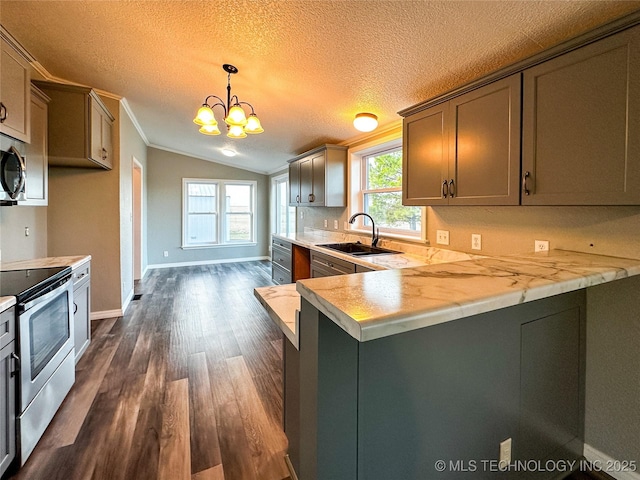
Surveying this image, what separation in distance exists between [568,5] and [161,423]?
3.03 m

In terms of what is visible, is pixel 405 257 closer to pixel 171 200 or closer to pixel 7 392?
pixel 7 392

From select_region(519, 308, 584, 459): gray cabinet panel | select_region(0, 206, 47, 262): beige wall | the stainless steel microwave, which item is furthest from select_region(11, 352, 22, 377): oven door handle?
select_region(519, 308, 584, 459): gray cabinet panel

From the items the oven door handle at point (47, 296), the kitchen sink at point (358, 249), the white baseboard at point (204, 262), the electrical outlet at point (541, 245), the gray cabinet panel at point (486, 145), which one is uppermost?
the gray cabinet panel at point (486, 145)

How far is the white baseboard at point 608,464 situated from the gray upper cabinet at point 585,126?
51.3 inches

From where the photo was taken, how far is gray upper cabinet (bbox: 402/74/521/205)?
1.66m

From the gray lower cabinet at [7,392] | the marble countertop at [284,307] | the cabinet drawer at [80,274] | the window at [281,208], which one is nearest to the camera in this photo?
the marble countertop at [284,307]

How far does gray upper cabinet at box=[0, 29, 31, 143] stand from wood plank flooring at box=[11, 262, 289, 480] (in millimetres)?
1811

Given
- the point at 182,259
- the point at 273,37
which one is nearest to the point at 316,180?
the point at 273,37

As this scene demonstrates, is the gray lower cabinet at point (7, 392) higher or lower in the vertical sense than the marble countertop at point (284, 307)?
lower

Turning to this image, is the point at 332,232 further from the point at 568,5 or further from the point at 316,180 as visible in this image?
the point at 568,5

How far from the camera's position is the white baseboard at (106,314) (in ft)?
11.8

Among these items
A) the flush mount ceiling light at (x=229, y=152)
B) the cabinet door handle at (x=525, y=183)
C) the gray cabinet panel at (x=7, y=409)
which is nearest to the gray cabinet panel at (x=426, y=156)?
the cabinet door handle at (x=525, y=183)

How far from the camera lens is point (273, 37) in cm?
201

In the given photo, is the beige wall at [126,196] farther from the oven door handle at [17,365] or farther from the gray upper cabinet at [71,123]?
the oven door handle at [17,365]
